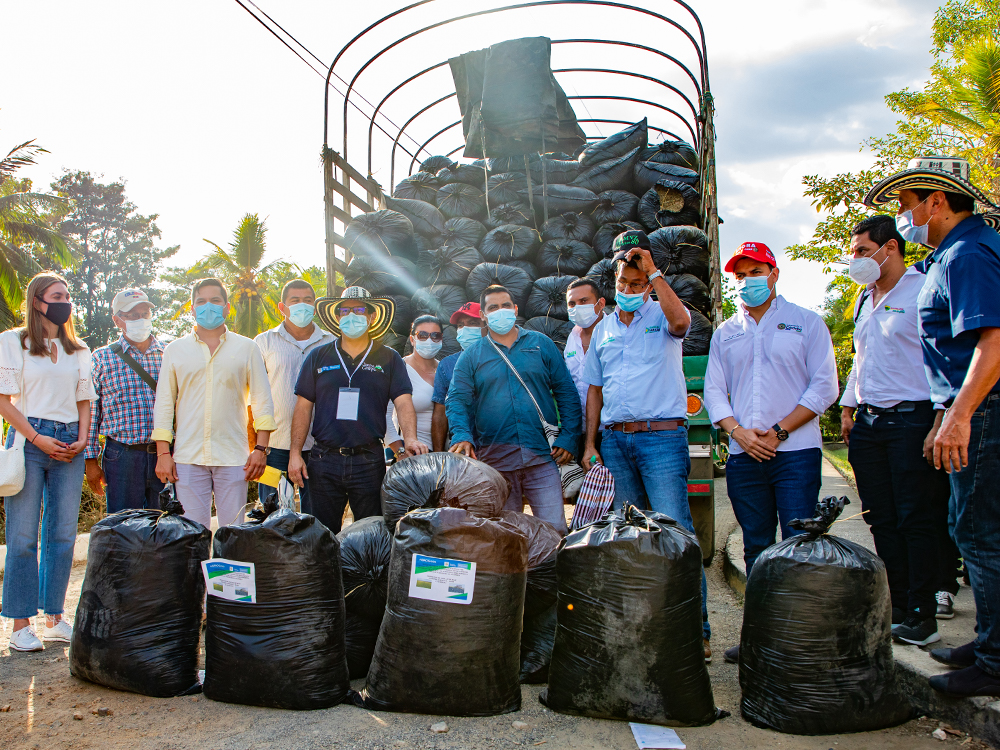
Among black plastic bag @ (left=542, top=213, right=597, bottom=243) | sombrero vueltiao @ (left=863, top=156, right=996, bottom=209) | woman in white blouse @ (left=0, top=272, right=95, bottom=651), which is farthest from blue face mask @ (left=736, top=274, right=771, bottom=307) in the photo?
woman in white blouse @ (left=0, top=272, right=95, bottom=651)

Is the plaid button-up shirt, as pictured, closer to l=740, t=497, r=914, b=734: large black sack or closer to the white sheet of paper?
the white sheet of paper

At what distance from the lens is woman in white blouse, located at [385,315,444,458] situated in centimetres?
400

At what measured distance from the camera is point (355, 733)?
2.18 m

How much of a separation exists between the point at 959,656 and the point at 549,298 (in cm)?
368

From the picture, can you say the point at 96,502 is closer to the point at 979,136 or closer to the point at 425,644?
the point at 425,644

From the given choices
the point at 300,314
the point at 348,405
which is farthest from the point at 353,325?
the point at 300,314

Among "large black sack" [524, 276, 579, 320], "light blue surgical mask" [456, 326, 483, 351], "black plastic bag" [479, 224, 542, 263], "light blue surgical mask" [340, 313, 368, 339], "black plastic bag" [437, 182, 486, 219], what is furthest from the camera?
"black plastic bag" [437, 182, 486, 219]

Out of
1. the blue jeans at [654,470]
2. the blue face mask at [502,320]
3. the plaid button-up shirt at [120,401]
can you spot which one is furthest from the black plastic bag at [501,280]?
the plaid button-up shirt at [120,401]

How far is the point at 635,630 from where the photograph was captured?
218 centimetres

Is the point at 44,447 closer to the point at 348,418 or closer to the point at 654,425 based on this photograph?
the point at 348,418

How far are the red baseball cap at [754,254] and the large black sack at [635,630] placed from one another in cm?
138

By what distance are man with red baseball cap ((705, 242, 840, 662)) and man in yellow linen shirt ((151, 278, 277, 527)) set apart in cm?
236

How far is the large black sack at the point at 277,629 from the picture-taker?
2.37 metres

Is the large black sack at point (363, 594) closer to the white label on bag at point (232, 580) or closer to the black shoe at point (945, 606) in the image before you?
the white label on bag at point (232, 580)
